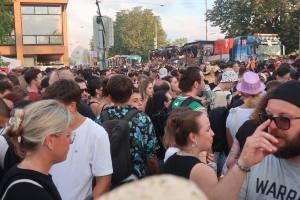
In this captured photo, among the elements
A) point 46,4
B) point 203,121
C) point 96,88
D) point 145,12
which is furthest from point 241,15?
point 203,121

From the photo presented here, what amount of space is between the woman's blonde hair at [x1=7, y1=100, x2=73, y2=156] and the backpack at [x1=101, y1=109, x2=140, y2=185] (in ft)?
4.48

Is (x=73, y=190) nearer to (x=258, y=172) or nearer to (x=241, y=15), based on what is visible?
(x=258, y=172)

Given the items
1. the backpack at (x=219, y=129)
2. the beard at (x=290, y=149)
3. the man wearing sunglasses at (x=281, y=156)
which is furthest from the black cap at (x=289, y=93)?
the backpack at (x=219, y=129)

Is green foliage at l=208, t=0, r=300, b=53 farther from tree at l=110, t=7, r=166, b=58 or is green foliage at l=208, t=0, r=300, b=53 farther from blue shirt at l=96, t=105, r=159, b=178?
blue shirt at l=96, t=105, r=159, b=178

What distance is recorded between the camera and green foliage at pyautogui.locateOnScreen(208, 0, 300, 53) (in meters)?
49.5

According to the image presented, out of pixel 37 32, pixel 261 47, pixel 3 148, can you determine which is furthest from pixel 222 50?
pixel 3 148

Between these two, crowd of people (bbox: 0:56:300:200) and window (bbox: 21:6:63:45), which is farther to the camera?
window (bbox: 21:6:63:45)

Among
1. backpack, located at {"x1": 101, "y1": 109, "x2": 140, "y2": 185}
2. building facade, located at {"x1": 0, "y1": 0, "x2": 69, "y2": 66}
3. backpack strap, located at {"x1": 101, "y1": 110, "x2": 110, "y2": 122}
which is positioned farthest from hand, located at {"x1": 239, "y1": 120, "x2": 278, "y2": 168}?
building facade, located at {"x1": 0, "y1": 0, "x2": 69, "y2": 66}

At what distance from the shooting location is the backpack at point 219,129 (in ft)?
18.4

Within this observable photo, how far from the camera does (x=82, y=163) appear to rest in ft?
11.6

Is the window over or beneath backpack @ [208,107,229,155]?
over

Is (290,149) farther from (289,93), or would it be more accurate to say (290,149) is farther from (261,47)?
(261,47)

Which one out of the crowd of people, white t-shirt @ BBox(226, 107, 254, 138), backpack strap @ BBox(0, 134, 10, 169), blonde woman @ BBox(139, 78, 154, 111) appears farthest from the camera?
blonde woman @ BBox(139, 78, 154, 111)

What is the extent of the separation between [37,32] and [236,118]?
3831cm
